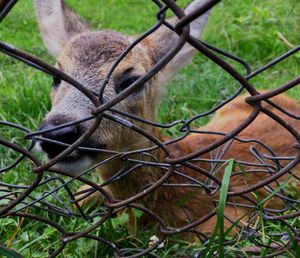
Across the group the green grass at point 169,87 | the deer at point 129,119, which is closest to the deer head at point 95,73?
the deer at point 129,119

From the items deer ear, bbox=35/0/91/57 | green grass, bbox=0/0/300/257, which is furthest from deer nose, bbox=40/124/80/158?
deer ear, bbox=35/0/91/57

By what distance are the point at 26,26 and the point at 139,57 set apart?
4.22 m

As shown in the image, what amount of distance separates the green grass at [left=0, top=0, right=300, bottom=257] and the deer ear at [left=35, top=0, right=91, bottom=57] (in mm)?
633

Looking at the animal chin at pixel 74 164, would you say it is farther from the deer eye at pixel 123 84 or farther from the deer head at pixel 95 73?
the deer eye at pixel 123 84

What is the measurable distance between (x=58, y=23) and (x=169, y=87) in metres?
1.55

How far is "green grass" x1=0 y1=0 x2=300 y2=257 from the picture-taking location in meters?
2.68

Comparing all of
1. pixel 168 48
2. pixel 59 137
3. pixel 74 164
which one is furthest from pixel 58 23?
pixel 59 137

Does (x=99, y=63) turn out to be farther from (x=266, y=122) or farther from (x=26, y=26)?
(x=26, y=26)

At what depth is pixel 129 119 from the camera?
3.07 meters

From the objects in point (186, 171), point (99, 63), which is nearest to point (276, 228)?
point (186, 171)

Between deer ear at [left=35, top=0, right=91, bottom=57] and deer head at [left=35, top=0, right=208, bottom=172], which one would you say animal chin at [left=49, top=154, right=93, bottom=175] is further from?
deer ear at [left=35, top=0, right=91, bottom=57]

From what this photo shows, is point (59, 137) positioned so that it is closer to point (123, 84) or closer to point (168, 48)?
point (123, 84)

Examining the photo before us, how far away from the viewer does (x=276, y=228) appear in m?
2.86

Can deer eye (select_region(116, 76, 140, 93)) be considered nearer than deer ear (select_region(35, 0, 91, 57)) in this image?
Yes
